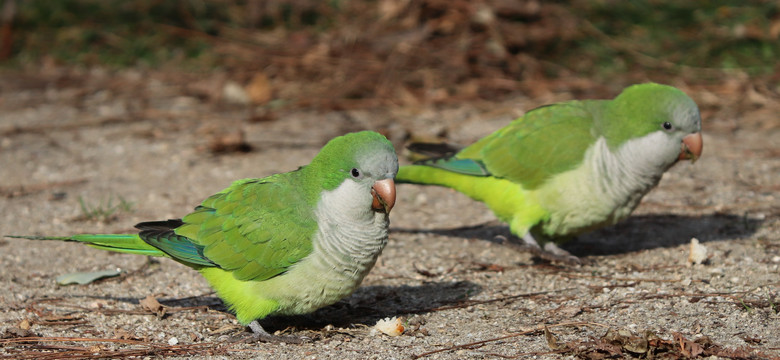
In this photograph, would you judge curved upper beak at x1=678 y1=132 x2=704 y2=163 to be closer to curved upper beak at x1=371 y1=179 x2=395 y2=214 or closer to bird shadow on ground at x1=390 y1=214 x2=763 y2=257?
bird shadow on ground at x1=390 y1=214 x2=763 y2=257

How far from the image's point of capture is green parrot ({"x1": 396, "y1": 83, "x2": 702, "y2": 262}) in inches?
162

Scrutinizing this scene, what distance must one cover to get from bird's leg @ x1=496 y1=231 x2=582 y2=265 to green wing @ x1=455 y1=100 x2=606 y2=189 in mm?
327

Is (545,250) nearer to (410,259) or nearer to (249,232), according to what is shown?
(410,259)

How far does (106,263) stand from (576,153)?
2.68 m

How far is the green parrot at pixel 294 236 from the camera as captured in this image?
3271 millimetres

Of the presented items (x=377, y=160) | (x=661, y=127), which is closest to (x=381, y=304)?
(x=377, y=160)

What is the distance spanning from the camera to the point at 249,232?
344 centimetres

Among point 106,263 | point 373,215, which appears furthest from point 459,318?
point 106,263

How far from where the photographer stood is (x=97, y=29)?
9.17 m

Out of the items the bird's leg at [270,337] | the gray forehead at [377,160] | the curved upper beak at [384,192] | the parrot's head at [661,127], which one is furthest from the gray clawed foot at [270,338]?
the parrot's head at [661,127]

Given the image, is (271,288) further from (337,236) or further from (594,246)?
(594,246)

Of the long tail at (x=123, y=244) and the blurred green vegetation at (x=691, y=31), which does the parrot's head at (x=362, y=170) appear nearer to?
the long tail at (x=123, y=244)

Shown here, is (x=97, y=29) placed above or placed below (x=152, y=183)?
above

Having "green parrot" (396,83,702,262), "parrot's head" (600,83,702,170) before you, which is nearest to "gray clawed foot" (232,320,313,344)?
"green parrot" (396,83,702,262)
